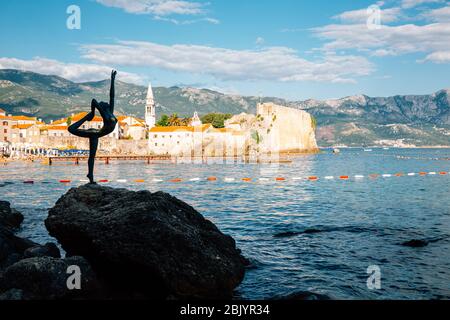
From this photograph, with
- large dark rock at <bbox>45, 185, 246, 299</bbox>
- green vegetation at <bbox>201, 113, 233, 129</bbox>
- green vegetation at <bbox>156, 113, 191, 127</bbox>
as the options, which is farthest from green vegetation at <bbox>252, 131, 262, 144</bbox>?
large dark rock at <bbox>45, 185, 246, 299</bbox>

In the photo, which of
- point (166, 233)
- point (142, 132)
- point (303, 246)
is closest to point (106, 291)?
point (166, 233)

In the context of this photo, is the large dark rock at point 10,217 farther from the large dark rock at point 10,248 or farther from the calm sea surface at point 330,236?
the large dark rock at point 10,248

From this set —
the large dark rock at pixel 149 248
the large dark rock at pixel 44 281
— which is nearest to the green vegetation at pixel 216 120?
the large dark rock at pixel 149 248

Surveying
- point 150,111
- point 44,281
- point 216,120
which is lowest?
point 44,281

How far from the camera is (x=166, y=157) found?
11250 cm

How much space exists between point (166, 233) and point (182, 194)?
77.2ft

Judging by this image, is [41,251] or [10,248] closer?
[41,251]

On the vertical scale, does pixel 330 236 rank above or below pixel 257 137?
below

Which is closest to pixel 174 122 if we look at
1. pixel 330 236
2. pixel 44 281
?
pixel 330 236

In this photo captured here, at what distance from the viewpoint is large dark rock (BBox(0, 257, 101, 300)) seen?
23.7ft

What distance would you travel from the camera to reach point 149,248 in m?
7.89

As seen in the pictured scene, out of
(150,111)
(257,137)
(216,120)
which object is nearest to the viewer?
(257,137)

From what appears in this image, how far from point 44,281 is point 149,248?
2.04m

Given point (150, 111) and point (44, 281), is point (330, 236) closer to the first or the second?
point (44, 281)
